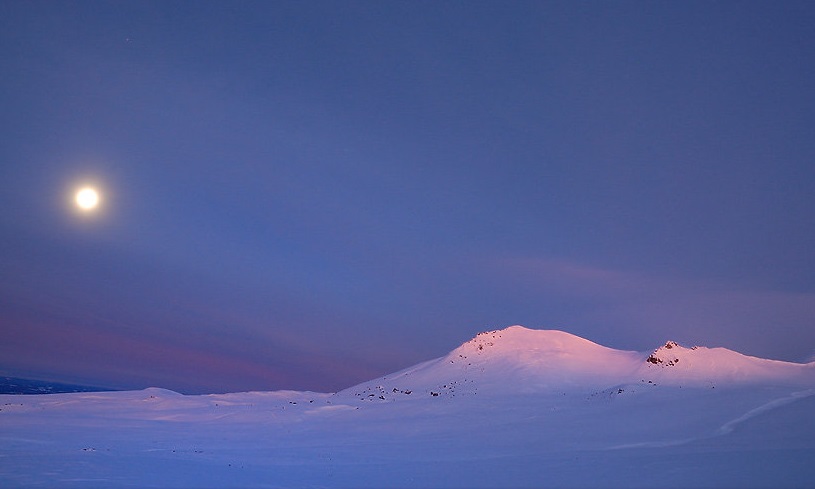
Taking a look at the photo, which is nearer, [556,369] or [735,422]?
[735,422]

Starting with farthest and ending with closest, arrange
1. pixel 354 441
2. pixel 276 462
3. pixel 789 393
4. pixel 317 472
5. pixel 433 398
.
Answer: pixel 433 398 < pixel 789 393 < pixel 354 441 < pixel 276 462 < pixel 317 472

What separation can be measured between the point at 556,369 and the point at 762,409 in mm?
16338

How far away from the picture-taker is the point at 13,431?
27.0m

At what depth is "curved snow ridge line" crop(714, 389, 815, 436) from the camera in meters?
23.0

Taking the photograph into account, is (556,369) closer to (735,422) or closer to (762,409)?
(762,409)

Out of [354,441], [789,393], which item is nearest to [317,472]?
[354,441]

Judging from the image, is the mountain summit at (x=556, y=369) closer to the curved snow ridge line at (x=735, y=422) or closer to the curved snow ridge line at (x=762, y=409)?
the curved snow ridge line at (x=762, y=409)

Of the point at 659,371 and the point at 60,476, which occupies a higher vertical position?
the point at 659,371

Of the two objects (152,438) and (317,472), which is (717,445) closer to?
(317,472)

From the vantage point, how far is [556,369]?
41.0 metres

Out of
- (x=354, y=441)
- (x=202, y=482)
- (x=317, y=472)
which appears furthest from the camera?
(x=354, y=441)

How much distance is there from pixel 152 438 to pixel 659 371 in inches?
1196

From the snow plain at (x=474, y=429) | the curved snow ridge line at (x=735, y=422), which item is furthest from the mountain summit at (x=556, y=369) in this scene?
the curved snow ridge line at (x=735, y=422)

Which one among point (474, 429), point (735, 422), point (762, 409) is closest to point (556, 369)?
point (474, 429)
